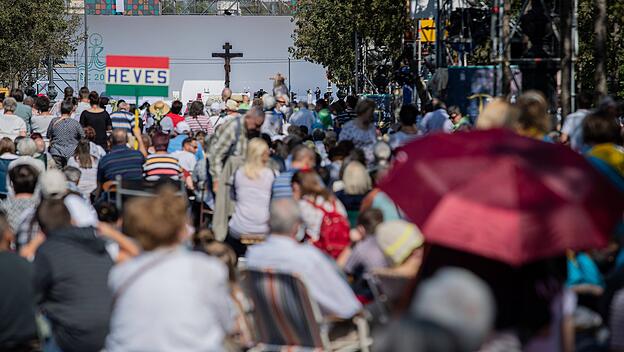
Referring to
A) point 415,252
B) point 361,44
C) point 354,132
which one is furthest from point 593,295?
point 361,44

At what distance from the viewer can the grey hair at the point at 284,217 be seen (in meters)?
7.68

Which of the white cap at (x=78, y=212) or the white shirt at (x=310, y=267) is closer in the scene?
the white shirt at (x=310, y=267)

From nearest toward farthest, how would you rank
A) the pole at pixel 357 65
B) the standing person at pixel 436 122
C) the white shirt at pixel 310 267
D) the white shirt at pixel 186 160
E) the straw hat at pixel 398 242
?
the white shirt at pixel 310 267
the straw hat at pixel 398 242
the white shirt at pixel 186 160
the standing person at pixel 436 122
the pole at pixel 357 65

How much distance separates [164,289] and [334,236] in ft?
13.9

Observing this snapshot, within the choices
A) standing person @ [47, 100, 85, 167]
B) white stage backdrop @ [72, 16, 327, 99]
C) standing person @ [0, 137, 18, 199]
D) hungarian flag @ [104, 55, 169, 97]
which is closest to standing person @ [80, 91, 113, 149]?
standing person @ [47, 100, 85, 167]

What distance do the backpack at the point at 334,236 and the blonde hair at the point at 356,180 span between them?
3.19 feet

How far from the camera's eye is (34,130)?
1864 centimetres

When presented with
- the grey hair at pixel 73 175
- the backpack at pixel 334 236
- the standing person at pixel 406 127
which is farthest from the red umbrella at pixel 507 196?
the grey hair at pixel 73 175

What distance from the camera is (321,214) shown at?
10.3m

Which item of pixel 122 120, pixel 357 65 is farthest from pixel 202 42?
pixel 122 120

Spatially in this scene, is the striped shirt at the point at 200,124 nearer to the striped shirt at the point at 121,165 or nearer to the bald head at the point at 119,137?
the bald head at the point at 119,137

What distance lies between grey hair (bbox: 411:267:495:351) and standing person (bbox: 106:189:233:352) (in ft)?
7.36

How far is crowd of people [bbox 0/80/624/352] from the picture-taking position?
5289mm

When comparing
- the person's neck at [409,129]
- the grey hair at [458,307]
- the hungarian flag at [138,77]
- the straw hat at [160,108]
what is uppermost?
the hungarian flag at [138,77]
